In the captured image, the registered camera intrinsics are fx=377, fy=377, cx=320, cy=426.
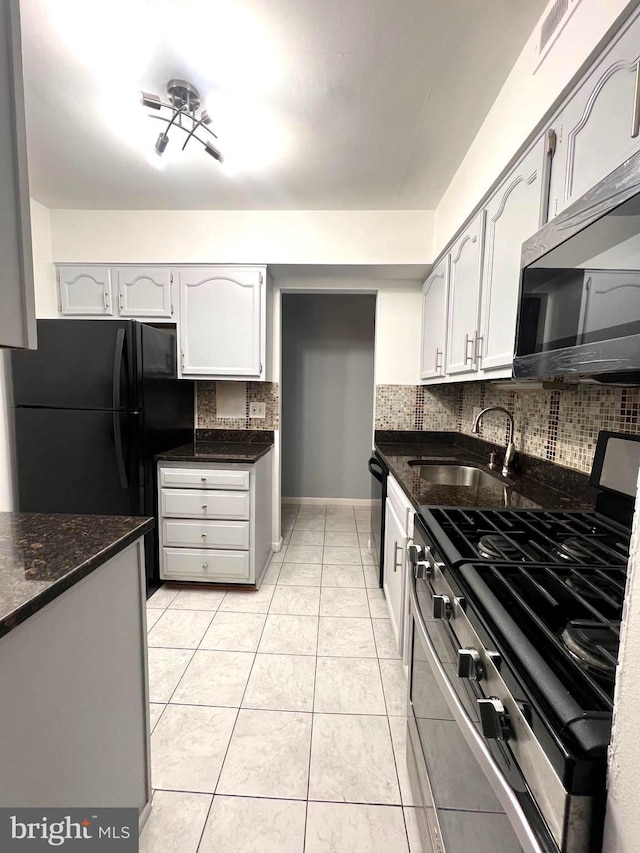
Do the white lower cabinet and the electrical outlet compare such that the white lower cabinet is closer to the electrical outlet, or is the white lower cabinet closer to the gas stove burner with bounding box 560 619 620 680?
the gas stove burner with bounding box 560 619 620 680

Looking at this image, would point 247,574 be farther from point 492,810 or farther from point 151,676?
point 492,810

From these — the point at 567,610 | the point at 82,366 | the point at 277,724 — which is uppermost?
the point at 82,366

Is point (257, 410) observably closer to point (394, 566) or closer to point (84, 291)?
point (84, 291)

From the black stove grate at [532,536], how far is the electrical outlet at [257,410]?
6.61 ft

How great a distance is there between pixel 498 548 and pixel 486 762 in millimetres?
463

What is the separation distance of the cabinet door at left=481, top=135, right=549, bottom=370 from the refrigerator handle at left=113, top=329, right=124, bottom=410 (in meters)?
1.94

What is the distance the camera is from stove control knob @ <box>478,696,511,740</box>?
1.90 feet

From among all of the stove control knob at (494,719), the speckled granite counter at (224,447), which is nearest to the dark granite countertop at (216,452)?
the speckled granite counter at (224,447)

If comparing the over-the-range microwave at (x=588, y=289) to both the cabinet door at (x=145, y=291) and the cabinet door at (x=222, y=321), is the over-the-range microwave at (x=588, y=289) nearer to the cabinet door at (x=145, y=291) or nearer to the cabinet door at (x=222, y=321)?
the cabinet door at (x=222, y=321)

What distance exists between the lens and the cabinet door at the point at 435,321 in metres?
2.26

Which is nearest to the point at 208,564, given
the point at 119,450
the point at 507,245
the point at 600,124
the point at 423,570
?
the point at 119,450

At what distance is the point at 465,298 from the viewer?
6.16 feet

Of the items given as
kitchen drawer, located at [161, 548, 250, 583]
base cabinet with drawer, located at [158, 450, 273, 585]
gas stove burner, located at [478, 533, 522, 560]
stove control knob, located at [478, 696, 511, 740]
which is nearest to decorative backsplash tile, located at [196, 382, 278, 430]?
base cabinet with drawer, located at [158, 450, 273, 585]

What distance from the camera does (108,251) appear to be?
8.66 ft
